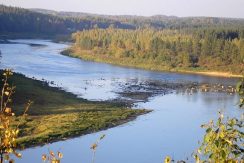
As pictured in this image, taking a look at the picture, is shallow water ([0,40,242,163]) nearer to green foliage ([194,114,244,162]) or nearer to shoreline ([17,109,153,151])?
shoreline ([17,109,153,151])

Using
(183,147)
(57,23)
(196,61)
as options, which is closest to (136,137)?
(183,147)

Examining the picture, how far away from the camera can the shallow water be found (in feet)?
96.2

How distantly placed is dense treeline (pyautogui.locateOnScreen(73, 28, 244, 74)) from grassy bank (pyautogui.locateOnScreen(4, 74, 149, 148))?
1746 inches

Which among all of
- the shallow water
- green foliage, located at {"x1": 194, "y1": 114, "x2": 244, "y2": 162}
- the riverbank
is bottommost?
the riverbank

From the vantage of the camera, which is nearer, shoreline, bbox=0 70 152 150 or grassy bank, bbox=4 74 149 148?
shoreline, bbox=0 70 152 150

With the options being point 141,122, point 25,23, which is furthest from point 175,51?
point 25,23

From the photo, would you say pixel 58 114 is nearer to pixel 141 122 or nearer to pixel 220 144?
pixel 141 122

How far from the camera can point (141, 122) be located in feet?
130

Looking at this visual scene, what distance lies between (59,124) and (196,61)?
6538 centimetres

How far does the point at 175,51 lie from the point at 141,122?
64320 mm

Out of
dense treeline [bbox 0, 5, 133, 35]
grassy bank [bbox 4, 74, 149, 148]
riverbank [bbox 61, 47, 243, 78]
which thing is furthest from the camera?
dense treeline [bbox 0, 5, 133, 35]

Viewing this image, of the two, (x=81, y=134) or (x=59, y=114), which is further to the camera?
(x=59, y=114)

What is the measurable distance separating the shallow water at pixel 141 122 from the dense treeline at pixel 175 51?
16.8 metres

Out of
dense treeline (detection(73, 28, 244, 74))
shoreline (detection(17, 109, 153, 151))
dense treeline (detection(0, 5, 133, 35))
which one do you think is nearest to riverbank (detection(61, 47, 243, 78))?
dense treeline (detection(73, 28, 244, 74))
